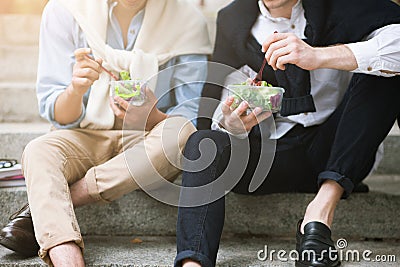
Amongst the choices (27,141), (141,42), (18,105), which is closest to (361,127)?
(141,42)

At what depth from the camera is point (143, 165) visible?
1697mm

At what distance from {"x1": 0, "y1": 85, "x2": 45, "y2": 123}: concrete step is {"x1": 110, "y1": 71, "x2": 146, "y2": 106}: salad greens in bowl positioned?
0.94 metres

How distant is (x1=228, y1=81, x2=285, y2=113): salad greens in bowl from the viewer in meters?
1.56

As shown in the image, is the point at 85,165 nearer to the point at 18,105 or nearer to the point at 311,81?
the point at 311,81

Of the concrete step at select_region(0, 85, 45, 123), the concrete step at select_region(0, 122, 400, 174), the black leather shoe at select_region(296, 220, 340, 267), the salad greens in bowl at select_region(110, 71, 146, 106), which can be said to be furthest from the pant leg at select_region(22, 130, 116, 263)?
the concrete step at select_region(0, 85, 45, 123)

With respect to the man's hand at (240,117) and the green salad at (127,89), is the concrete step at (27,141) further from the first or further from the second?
the man's hand at (240,117)

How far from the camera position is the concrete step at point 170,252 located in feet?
5.42

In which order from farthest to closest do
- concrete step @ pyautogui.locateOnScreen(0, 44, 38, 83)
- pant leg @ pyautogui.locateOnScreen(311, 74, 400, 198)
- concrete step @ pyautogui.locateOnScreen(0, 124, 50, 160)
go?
concrete step @ pyautogui.locateOnScreen(0, 44, 38, 83) → concrete step @ pyautogui.locateOnScreen(0, 124, 50, 160) → pant leg @ pyautogui.locateOnScreen(311, 74, 400, 198)

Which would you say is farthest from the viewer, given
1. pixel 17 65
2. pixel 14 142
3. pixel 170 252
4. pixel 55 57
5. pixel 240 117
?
pixel 17 65

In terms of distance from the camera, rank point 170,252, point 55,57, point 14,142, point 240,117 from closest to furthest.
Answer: point 240,117, point 170,252, point 55,57, point 14,142

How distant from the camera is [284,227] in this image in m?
1.90

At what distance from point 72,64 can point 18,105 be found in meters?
0.75

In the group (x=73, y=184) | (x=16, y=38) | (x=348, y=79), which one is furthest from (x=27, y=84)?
(x=348, y=79)

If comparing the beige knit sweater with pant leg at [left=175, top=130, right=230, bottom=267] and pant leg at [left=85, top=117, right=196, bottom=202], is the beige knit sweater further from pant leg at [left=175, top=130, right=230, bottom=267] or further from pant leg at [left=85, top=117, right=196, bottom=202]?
pant leg at [left=175, top=130, right=230, bottom=267]
